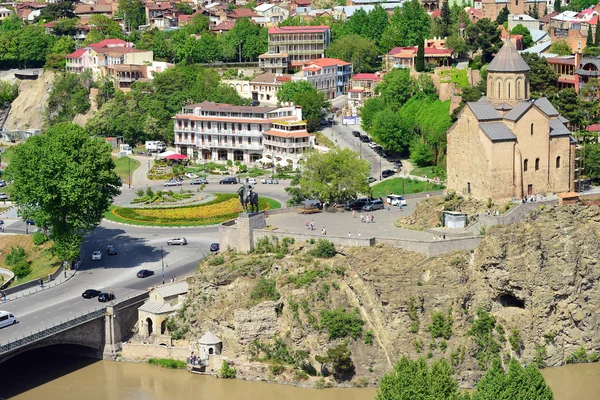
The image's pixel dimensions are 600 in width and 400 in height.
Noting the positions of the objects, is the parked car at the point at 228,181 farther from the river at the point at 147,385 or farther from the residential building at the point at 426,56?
the river at the point at 147,385

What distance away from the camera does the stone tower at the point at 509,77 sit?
69.9m

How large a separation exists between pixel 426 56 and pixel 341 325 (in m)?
54.4

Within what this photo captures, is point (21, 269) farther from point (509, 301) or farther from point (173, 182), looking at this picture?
point (509, 301)

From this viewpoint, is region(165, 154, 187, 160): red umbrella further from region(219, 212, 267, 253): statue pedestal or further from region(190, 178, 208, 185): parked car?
region(219, 212, 267, 253): statue pedestal

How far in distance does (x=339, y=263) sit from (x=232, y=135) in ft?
154

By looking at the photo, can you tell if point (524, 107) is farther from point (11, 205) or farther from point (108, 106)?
point (108, 106)

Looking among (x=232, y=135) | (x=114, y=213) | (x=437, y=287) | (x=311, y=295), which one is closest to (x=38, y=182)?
(x=114, y=213)

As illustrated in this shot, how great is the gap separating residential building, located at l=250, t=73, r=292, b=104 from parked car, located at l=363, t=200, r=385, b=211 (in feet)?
146

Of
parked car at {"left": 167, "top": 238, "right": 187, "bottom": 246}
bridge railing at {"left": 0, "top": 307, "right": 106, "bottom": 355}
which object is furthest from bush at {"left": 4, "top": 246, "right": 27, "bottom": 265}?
bridge railing at {"left": 0, "top": 307, "right": 106, "bottom": 355}

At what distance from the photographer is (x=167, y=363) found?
209ft

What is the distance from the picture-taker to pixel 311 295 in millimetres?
62531

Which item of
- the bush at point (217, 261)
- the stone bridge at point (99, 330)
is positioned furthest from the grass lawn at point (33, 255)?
the bush at point (217, 261)

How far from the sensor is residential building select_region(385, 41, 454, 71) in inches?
4336

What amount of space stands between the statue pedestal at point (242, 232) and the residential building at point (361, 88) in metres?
46.5
